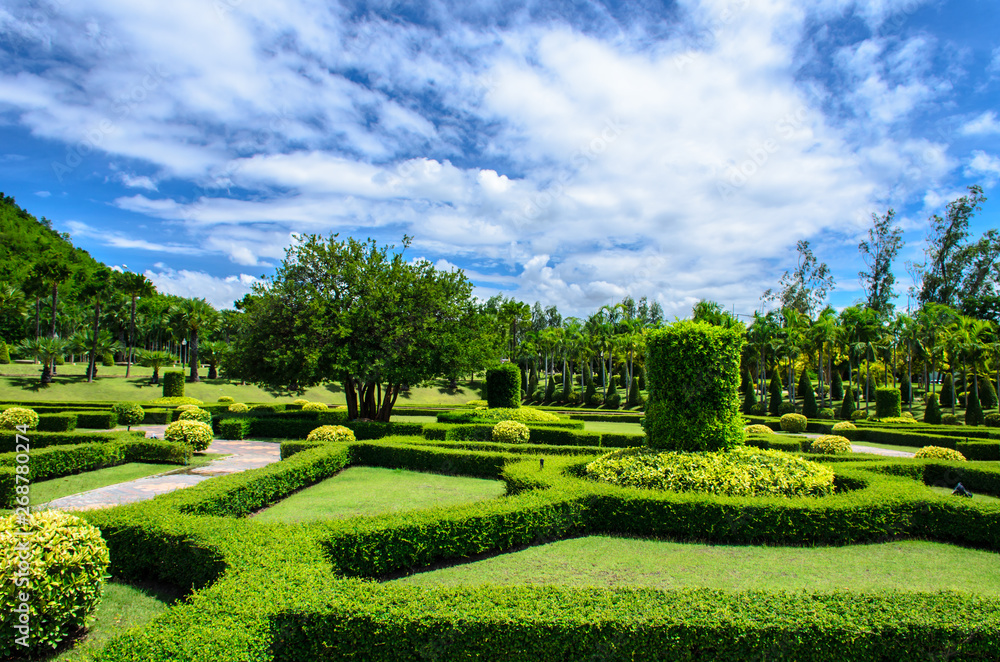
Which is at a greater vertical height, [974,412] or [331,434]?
[331,434]

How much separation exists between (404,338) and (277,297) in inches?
197

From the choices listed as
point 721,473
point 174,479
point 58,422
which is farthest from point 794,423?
point 58,422

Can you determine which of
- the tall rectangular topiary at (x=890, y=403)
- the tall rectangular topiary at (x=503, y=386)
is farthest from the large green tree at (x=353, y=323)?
the tall rectangular topiary at (x=890, y=403)

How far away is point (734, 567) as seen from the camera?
6480 mm

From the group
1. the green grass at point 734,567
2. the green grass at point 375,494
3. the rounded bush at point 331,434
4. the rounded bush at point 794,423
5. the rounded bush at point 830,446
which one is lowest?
the rounded bush at point 794,423

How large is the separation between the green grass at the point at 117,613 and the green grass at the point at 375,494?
2516 mm

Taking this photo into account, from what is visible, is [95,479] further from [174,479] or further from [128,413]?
[128,413]

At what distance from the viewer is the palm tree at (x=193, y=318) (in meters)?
44.8

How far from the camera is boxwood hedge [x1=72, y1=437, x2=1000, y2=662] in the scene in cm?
398

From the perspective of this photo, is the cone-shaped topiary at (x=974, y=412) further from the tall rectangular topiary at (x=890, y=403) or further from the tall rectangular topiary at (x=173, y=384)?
the tall rectangular topiary at (x=173, y=384)

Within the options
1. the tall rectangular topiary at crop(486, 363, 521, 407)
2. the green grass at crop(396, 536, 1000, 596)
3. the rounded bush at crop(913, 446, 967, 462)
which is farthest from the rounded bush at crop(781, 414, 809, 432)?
the green grass at crop(396, 536, 1000, 596)

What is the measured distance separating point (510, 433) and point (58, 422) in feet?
55.9

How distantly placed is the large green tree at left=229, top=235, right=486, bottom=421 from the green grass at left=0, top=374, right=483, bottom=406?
12.7 meters

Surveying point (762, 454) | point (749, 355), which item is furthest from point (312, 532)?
point (749, 355)
